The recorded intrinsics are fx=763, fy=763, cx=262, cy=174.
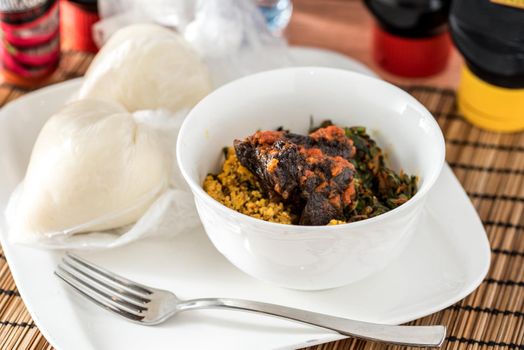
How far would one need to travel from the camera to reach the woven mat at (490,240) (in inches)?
45.0

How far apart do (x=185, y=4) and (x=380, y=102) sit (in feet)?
1.83

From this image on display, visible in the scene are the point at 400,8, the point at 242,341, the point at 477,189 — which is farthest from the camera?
the point at 400,8

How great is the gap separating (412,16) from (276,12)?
0.34 m

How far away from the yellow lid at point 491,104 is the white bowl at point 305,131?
14.9 inches

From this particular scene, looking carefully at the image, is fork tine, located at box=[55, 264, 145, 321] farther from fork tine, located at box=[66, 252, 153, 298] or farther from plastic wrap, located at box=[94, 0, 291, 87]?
plastic wrap, located at box=[94, 0, 291, 87]

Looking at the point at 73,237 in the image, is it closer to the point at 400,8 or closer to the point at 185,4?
the point at 185,4

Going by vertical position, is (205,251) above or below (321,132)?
below

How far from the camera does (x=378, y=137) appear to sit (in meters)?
1.28

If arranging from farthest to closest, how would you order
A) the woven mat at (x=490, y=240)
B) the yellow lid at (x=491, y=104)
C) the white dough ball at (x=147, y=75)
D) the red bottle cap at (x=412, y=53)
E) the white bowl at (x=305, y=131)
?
1. the red bottle cap at (x=412, y=53)
2. the yellow lid at (x=491, y=104)
3. the white dough ball at (x=147, y=75)
4. the woven mat at (x=490, y=240)
5. the white bowl at (x=305, y=131)

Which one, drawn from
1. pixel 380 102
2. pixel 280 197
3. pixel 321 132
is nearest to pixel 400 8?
pixel 380 102

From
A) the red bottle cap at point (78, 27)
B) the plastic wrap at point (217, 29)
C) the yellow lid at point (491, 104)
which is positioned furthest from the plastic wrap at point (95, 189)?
the yellow lid at point (491, 104)

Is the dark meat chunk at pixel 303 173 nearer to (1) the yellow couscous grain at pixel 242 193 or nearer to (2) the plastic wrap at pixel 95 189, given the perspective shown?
(1) the yellow couscous grain at pixel 242 193

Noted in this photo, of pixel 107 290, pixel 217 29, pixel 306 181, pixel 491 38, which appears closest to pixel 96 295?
pixel 107 290

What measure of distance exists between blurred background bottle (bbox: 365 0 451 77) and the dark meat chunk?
573 millimetres
